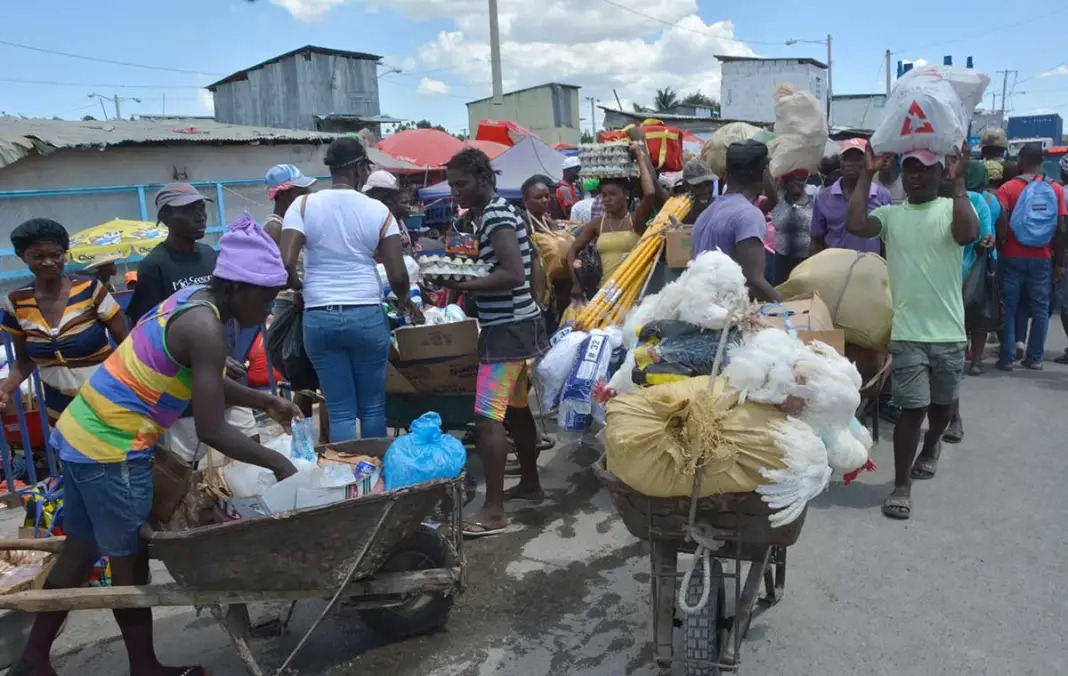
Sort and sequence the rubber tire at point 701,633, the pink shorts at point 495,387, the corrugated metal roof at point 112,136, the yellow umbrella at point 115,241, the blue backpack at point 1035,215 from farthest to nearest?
the corrugated metal roof at point 112,136, the yellow umbrella at point 115,241, the blue backpack at point 1035,215, the pink shorts at point 495,387, the rubber tire at point 701,633

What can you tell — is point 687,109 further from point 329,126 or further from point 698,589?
point 698,589

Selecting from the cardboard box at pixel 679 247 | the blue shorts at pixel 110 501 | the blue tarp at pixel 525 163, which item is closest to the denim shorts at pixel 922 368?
the cardboard box at pixel 679 247

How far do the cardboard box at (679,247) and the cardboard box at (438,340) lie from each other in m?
1.46

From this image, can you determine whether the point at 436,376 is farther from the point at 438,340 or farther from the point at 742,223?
the point at 742,223

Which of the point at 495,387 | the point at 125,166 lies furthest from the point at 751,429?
the point at 125,166

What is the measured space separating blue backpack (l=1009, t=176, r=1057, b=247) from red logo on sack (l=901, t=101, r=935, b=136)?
4.08 meters

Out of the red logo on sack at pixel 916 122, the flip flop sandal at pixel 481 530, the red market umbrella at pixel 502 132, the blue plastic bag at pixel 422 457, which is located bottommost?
the flip flop sandal at pixel 481 530

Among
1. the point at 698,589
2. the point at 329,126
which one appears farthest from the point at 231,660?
the point at 329,126

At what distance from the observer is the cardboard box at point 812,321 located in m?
3.83

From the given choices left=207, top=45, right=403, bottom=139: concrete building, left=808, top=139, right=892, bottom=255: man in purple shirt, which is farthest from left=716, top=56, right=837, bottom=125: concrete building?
left=808, top=139, right=892, bottom=255: man in purple shirt

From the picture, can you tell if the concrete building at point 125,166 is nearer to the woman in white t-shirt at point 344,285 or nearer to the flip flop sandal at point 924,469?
the woman in white t-shirt at point 344,285

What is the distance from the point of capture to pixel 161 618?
11.9 feet

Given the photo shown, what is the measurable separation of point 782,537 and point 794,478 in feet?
0.98

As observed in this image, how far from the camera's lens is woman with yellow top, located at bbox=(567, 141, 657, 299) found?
18.4 ft
